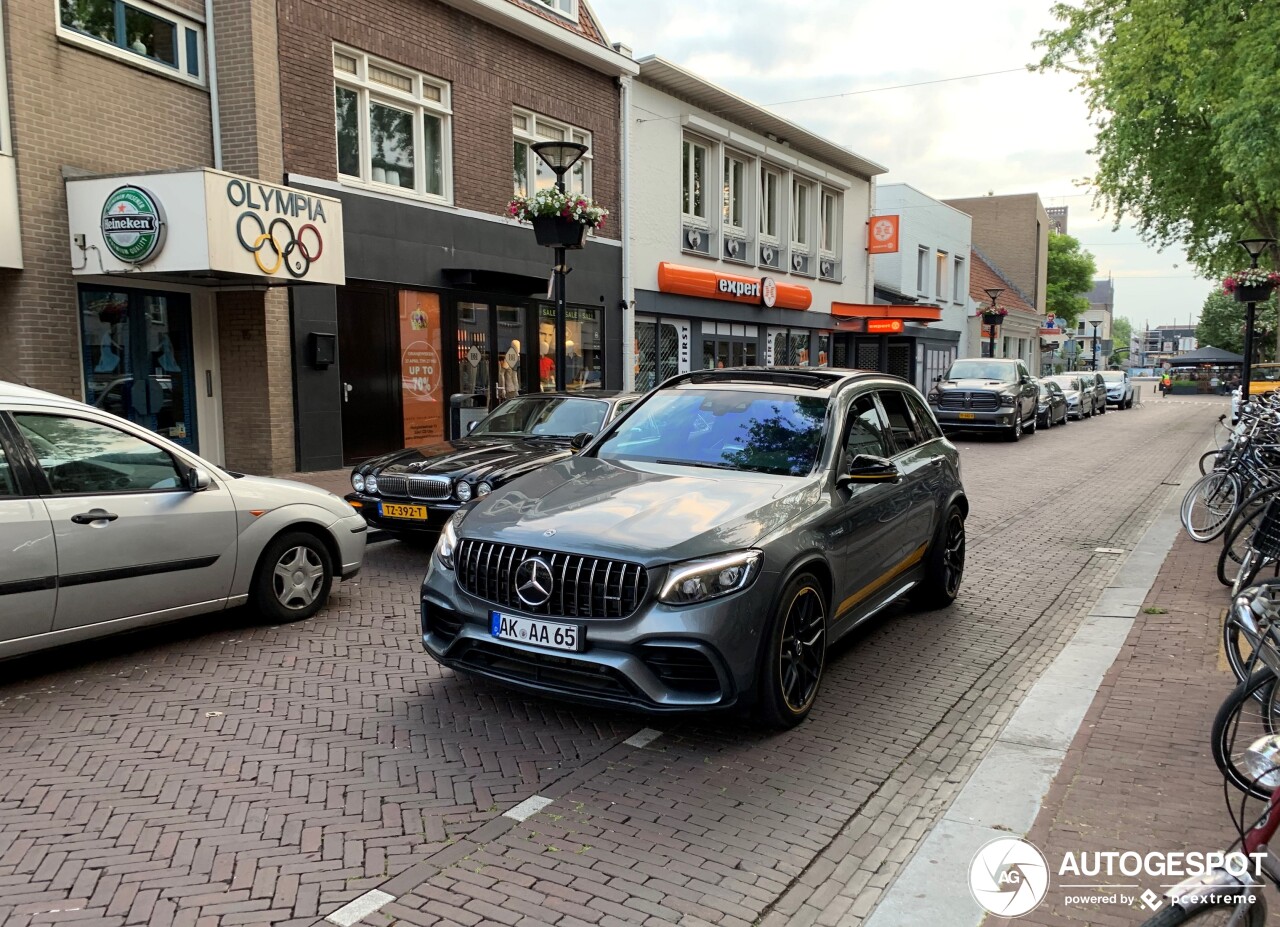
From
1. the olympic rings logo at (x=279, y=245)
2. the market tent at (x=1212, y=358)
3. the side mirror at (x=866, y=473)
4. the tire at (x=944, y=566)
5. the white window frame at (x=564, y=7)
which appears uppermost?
the white window frame at (x=564, y=7)

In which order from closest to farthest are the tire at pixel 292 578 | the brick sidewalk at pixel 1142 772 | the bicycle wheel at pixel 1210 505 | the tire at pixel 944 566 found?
the brick sidewalk at pixel 1142 772
the tire at pixel 292 578
the tire at pixel 944 566
the bicycle wheel at pixel 1210 505

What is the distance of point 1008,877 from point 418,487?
587cm

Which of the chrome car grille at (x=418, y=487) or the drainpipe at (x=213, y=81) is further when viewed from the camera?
the drainpipe at (x=213, y=81)

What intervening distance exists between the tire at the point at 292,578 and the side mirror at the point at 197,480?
25.4 inches

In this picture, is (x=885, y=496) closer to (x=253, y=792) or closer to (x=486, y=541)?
(x=486, y=541)

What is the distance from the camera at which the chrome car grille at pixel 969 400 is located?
22.0 m

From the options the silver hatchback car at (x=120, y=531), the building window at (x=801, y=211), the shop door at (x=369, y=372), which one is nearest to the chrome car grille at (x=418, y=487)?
the silver hatchback car at (x=120, y=531)

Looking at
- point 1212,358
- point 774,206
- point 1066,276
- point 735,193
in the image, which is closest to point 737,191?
point 735,193

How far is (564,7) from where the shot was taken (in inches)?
722

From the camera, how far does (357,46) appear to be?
1401 cm

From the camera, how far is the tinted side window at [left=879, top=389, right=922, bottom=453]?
251 inches

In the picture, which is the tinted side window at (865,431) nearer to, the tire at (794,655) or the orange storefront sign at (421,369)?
the tire at (794,655)

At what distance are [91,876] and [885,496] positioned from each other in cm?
431

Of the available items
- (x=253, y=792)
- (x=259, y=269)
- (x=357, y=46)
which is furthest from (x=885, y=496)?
(x=357, y=46)
